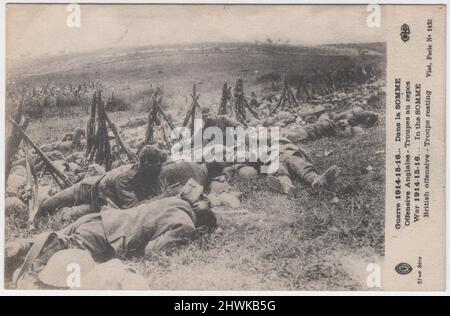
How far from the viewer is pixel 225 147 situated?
15.7 ft

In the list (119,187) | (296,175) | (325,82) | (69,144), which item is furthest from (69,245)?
(325,82)

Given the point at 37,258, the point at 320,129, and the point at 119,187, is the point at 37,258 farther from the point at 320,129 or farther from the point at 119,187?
the point at 320,129

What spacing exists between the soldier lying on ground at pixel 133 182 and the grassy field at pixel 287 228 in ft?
0.81

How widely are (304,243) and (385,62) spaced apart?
1831 millimetres

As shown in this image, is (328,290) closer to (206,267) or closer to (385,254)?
(385,254)

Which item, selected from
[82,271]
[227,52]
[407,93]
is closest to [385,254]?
[407,93]

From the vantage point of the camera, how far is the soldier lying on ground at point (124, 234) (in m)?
4.65

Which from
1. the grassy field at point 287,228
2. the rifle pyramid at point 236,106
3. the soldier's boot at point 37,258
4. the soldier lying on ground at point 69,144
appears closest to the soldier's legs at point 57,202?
the grassy field at point 287,228

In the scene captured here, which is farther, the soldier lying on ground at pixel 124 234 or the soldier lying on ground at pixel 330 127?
the soldier lying on ground at pixel 330 127

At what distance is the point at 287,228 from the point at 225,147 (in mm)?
940

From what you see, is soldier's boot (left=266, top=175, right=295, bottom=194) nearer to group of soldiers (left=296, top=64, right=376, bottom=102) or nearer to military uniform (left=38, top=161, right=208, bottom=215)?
military uniform (left=38, top=161, right=208, bottom=215)

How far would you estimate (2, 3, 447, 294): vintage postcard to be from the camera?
15.3 feet

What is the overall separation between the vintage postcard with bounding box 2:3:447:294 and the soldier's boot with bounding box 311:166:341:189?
2 centimetres

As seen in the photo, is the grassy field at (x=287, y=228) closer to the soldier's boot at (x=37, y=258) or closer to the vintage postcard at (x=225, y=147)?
the vintage postcard at (x=225, y=147)
